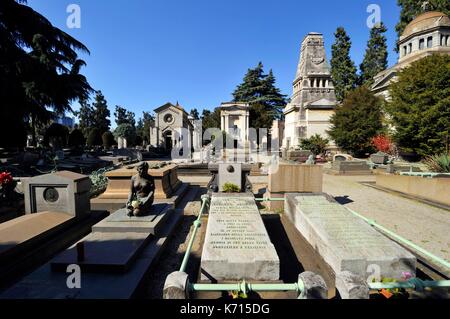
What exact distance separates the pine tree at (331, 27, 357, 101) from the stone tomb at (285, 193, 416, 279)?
40649 millimetres

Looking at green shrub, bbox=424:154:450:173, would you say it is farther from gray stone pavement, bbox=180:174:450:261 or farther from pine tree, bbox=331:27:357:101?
pine tree, bbox=331:27:357:101

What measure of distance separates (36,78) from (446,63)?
3222 centimetres

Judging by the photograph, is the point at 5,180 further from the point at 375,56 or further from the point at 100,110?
the point at 100,110

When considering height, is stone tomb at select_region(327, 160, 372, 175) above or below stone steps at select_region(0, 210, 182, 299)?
above

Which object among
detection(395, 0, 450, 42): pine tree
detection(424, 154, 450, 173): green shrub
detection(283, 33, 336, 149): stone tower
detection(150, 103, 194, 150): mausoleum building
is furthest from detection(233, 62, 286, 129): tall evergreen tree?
detection(424, 154, 450, 173): green shrub

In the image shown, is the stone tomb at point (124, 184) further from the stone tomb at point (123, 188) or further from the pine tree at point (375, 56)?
the pine tree at point (375, 56)

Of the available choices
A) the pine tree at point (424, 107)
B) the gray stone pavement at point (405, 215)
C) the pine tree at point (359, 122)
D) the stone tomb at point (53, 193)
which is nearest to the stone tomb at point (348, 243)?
the gray stone pavement at point (405, 215)

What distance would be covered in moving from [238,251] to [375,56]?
51.6 m

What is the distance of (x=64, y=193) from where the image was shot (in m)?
5.32

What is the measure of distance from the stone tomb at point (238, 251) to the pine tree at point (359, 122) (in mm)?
25455

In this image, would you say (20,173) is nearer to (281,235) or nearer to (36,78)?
(36,78)

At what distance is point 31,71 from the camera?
56.7 feet

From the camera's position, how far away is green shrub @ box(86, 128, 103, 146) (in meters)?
40.3
